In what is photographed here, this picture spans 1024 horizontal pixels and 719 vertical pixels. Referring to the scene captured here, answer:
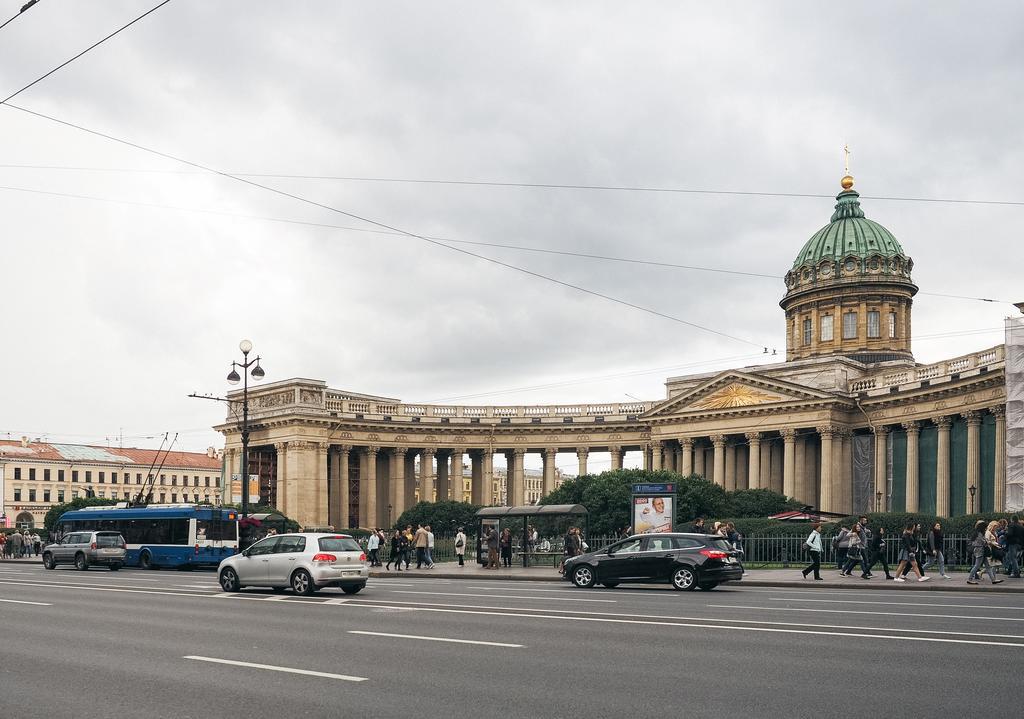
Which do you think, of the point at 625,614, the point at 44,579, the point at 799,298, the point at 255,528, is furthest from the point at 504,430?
the point at 625,614

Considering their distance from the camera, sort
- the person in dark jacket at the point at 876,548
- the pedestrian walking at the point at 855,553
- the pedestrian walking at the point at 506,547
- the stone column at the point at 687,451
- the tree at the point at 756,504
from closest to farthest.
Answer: the pedestrian walking at the point at 855,553, the person in dark jacket at the point at 876,548, the pedestrian walking at the point at 506,547, the tree at the point at 756,504, the stone column at the point at 687,451

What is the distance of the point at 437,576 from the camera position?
3819 centimetres

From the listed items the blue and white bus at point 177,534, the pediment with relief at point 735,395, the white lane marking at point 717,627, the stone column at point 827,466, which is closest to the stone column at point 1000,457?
the stone column at point 827,466

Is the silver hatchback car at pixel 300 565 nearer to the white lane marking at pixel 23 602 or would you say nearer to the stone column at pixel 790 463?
the white lane marking at pixel 23 602

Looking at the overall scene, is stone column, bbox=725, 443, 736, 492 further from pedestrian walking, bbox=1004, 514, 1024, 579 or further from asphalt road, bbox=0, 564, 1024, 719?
asphalt road, bbox=0, 564, 1024, 719

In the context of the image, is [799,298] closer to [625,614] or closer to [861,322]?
[861,322]

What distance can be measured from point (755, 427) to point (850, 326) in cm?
1469

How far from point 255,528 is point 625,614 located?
3491 cm

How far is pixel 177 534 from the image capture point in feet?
155

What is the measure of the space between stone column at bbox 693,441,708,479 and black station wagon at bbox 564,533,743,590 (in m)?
55.7

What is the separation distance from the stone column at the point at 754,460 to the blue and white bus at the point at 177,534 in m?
41.2

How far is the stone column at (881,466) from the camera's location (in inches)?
2808

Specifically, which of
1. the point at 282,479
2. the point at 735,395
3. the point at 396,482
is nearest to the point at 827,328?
the point at 735,395

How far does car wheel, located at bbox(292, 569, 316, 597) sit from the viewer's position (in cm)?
2636
